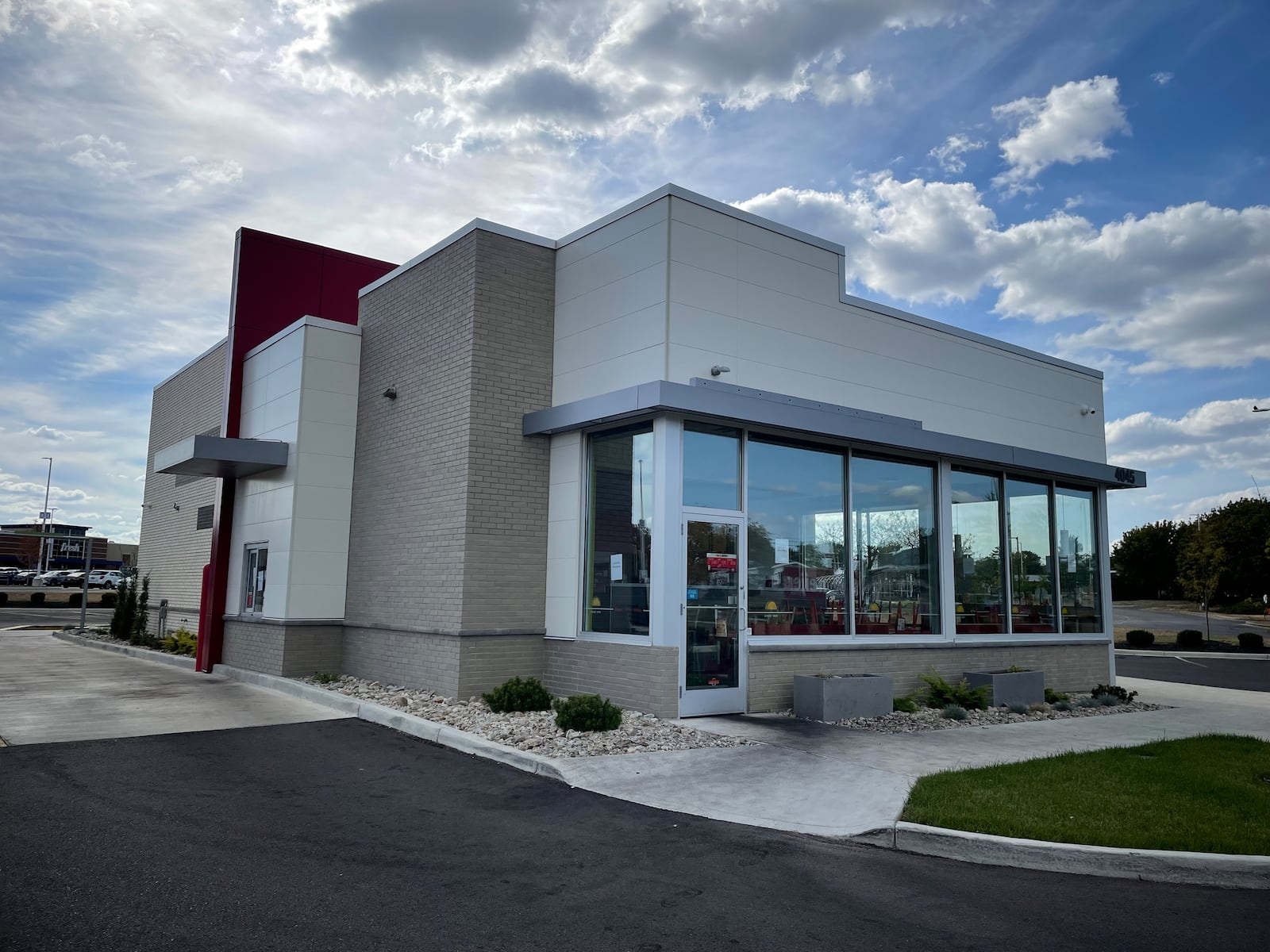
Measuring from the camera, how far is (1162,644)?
32281 millimetres

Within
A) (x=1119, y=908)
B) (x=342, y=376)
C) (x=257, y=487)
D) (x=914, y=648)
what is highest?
(x=342, y=376)

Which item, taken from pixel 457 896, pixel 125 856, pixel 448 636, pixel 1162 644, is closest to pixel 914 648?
pixel 448 636

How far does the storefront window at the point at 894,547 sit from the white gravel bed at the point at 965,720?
4.92 ft

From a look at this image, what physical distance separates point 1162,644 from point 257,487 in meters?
30.1

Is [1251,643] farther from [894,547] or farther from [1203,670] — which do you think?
[894,547]

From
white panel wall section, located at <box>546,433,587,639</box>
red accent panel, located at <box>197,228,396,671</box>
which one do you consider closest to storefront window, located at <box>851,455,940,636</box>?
white panel wall section, located at <box>546,433,587,639</box>

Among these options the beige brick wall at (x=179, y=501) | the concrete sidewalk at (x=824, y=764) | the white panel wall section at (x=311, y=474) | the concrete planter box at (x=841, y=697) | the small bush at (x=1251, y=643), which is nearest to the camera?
the concrete sidewalk at (x=824, y=764)

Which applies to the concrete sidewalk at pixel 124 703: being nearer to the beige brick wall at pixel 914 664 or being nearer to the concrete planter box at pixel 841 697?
the beige brick wall at pixel 914 664

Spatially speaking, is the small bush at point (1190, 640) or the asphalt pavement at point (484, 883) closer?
the asphalt pavement at point (484, 883)

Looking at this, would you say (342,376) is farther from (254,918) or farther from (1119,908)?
(1119,908)

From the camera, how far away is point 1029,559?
16.3 metres

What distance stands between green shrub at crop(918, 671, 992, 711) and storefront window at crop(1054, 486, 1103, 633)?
4.42 m

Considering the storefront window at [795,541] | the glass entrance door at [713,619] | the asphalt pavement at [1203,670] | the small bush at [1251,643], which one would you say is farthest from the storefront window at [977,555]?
the small bush at [1251,643]

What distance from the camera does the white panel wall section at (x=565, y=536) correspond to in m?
12.5
